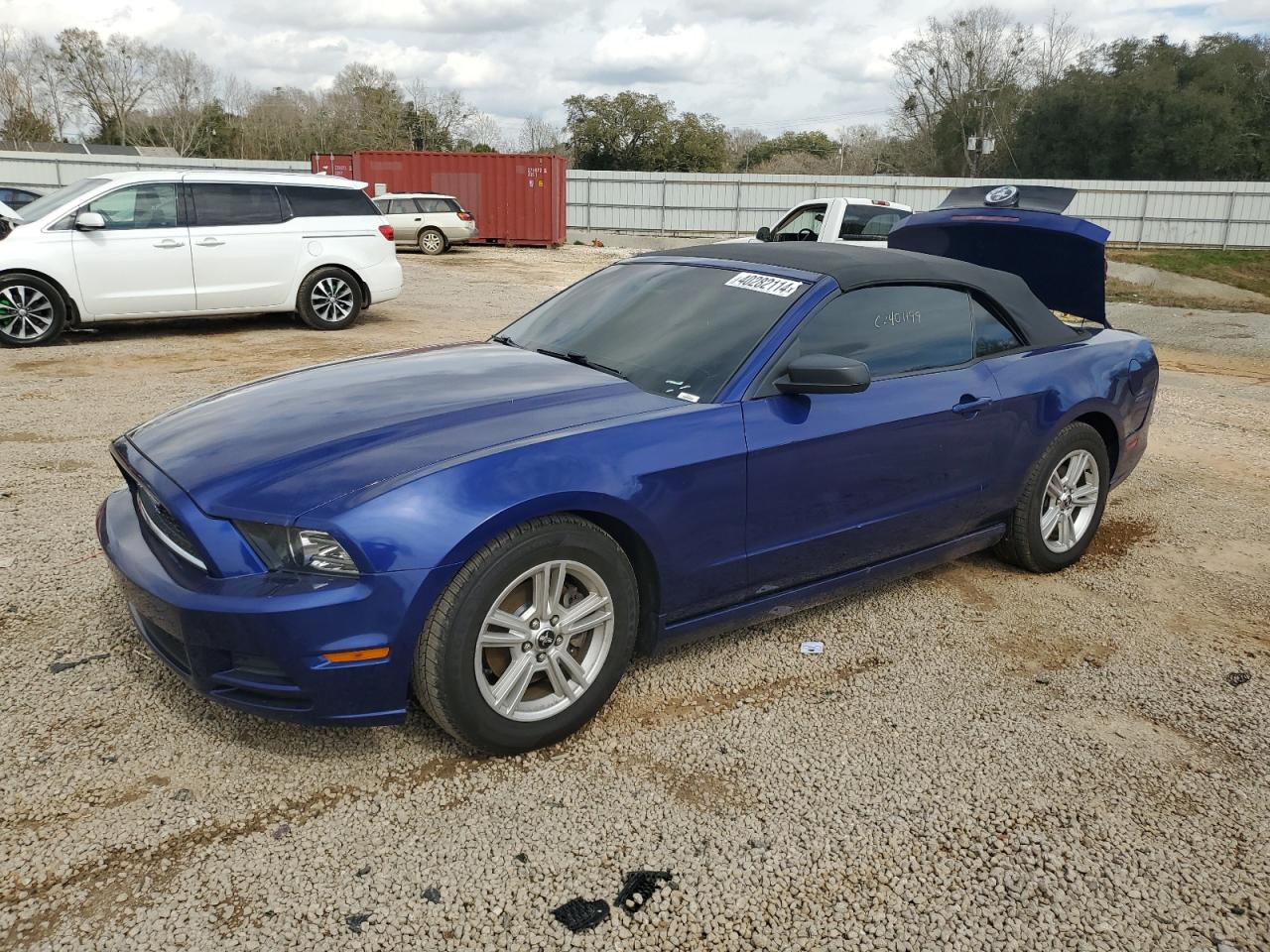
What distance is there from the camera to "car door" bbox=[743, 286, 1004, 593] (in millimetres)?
3434

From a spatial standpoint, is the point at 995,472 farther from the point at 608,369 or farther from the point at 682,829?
the point at 682,829

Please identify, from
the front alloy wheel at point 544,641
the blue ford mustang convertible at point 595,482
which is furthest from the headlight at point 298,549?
the front alloy wheel at point 544,641

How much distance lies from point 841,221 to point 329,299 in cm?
764

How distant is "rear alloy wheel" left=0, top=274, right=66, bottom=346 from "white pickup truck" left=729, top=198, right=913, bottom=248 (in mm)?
9109

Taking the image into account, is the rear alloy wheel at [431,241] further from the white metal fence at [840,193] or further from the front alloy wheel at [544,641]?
the front alloy wheel at [544,641]

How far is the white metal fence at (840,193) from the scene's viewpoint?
3222 cm

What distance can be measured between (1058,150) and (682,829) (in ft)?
177

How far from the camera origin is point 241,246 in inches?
413

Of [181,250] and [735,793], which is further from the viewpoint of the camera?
[181,250]

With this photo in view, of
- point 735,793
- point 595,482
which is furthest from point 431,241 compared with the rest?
point 735,793

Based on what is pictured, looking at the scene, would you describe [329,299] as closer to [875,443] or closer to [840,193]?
[875,443]

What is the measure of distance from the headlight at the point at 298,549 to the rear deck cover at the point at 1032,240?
13.0ft

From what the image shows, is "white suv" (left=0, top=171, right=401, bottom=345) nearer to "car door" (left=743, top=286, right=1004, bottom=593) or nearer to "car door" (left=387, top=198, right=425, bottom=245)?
"car door" (left=743, top=286, right=1004, bottom=593)

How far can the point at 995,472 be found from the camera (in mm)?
4211
